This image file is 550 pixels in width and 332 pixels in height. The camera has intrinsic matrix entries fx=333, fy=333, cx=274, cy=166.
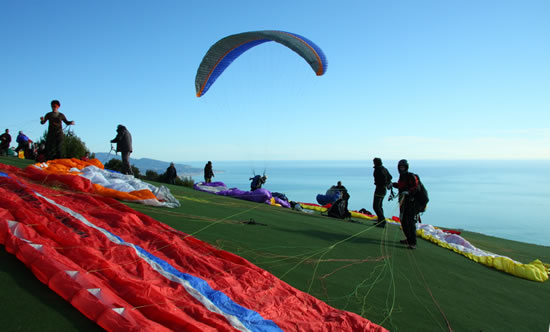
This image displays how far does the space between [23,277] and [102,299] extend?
64cm

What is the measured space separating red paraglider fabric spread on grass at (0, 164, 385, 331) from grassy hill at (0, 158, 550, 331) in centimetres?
12

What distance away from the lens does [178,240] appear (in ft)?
10.6

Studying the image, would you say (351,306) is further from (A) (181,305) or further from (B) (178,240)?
(B) (178,240)

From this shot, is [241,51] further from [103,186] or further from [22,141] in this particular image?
[22,141]

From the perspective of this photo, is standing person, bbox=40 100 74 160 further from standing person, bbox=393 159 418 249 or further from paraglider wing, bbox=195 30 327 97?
standing person, bbox=393 159 418 249

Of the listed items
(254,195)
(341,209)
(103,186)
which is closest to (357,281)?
(103,186)

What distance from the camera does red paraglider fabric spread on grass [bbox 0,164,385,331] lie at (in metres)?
1.80

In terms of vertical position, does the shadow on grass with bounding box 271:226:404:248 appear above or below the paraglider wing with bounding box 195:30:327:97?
below

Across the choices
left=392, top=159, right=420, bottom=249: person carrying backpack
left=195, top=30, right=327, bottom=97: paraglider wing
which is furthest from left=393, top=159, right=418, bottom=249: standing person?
left=195, top=30, right=327, bottom=97: paraglider wing

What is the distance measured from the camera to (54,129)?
6469 millimetres

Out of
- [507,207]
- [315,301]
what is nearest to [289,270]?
[315,301]

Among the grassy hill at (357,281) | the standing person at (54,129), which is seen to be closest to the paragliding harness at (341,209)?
the grassy hill at (357,281)

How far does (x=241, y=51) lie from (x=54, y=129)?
410cm

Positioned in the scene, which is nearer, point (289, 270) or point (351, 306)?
point (351, 306)
